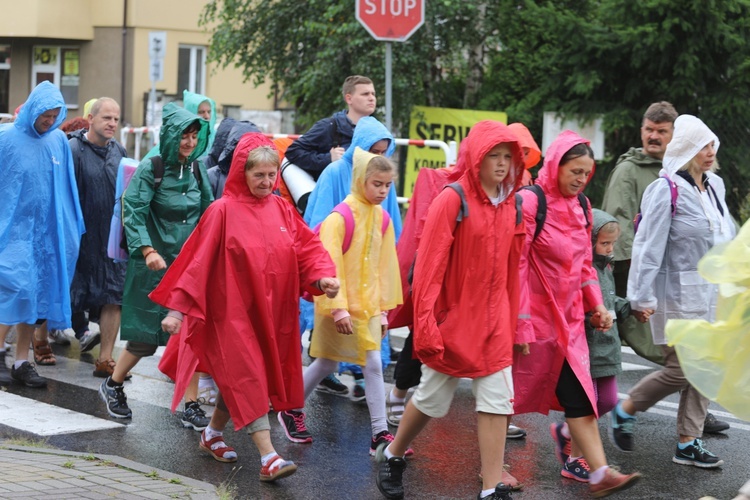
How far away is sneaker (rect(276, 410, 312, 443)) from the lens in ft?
23.9

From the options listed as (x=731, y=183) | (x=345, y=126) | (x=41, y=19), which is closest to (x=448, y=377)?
(x=345, y=126)

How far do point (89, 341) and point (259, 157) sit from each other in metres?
4.28

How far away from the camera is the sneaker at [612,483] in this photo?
19.0ft

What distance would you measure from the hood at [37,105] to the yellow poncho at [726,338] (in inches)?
205

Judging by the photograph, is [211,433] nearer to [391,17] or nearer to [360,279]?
[360,279]

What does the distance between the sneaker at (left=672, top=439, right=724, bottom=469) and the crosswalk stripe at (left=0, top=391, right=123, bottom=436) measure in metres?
3.30

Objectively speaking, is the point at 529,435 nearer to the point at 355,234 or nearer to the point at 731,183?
the point at 355,234

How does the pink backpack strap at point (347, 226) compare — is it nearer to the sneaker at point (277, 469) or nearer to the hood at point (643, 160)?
the sneaker at point (277, 469)

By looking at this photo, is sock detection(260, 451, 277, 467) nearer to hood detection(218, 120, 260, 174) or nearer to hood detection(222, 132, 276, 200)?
hood detection(222, 132, 276, 200)

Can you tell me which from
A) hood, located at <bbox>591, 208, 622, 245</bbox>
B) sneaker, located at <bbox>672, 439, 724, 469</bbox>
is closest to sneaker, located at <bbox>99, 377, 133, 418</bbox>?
hood, located at <bbox>591, 208, 622, 245</bbox>

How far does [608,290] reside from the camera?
6.75 metres

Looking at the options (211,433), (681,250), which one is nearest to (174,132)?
(211,433)

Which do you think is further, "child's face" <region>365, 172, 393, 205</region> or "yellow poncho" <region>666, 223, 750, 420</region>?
"child's face" <region>365, 172, 393, 205</region>

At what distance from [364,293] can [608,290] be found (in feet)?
4.59
